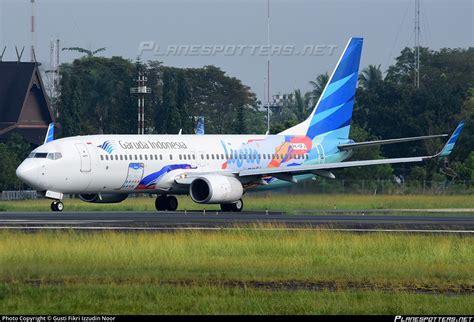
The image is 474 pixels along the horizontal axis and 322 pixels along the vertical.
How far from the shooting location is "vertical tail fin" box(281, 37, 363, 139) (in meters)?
66.9

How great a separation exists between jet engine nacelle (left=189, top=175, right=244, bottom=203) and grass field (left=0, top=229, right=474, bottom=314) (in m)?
18.1

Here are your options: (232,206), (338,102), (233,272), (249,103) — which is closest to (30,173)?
(232,206)

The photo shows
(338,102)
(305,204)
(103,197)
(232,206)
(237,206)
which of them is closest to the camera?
(103,197)

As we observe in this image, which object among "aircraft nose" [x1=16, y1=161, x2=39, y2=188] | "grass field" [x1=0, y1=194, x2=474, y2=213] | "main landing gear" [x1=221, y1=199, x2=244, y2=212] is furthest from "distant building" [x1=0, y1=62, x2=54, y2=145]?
"aircraft nose" [x1=16, y1=161, x2=39, y2=188]

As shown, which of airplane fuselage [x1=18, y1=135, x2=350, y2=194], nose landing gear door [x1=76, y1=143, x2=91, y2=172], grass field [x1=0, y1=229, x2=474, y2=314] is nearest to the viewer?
grass field [x1=0, y1=229, x2=474, y2=314]

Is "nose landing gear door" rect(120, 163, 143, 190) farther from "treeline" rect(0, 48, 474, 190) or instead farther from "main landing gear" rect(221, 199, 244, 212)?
"treeline" rect(0, 48, 474, 190)

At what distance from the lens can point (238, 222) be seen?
46375mm

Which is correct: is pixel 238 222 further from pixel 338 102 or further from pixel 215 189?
pixel 338 102

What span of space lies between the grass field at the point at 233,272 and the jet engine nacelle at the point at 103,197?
20412 millimetres

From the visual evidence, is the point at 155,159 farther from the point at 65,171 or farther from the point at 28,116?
the point at 28,116

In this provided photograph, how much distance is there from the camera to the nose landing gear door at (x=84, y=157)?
183ft

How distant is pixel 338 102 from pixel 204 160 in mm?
10205

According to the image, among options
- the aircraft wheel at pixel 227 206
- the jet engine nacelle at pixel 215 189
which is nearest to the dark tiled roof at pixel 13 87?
the aircraft wheel at pixel 227 206

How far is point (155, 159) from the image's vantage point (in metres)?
59.1
